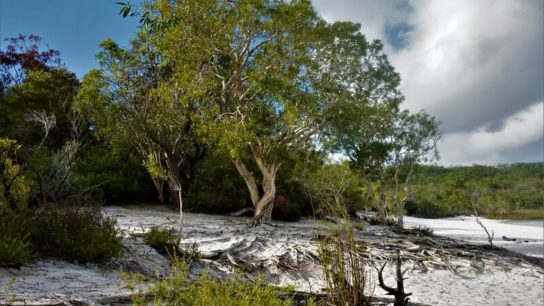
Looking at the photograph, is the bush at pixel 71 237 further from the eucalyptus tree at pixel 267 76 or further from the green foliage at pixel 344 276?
the eucalyptus tree at pixel 267 76

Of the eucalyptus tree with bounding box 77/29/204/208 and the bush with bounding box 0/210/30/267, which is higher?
the eucalyptus tree with bounding box 77/29/204/208

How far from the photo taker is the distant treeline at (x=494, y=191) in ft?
186

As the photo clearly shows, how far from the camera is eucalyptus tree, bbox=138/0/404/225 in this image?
17.2m

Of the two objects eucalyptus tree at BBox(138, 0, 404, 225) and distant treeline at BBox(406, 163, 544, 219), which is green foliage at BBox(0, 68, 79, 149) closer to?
eucalyptus tree at BBox(138, 0, 404, 225)

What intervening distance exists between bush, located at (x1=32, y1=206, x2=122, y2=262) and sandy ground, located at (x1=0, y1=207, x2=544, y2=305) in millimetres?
235

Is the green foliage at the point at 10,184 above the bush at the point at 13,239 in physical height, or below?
above

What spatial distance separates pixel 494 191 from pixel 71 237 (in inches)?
3349

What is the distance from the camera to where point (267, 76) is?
17.6 meters

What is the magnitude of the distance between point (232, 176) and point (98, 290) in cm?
1852

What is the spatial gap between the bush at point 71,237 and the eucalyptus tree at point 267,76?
848 centimetres

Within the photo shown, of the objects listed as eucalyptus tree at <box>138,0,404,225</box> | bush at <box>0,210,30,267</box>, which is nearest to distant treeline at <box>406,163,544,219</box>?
eucalyptus tree at <box>138,0,404,225</box>

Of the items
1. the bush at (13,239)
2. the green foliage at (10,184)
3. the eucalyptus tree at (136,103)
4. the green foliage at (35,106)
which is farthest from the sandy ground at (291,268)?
the green foliage at (35,106)

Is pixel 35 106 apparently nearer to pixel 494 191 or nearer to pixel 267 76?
pixel 267 76

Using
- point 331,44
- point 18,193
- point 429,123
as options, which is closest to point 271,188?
point 331,44
